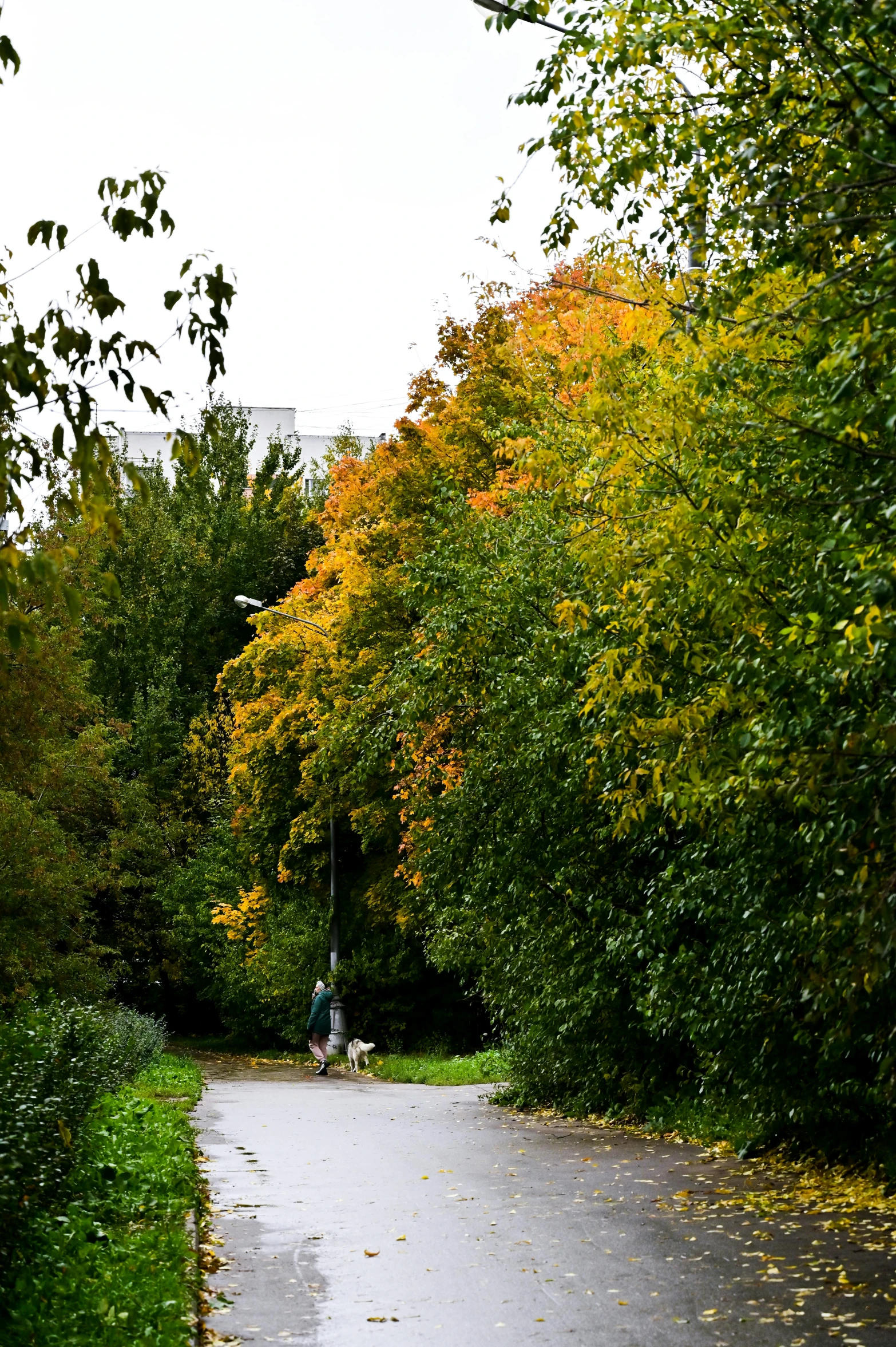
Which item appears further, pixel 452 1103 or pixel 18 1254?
pixel 452 1103

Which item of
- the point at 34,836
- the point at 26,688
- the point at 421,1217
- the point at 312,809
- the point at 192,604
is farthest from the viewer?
the point at 192,604

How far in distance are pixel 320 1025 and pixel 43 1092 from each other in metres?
19.8

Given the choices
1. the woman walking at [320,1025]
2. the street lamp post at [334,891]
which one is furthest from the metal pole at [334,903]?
the woman walking at [320,1025]

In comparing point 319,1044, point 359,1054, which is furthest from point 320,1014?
point 359,1054

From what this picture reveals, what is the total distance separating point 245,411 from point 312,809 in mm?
41317

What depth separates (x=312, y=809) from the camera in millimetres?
31969

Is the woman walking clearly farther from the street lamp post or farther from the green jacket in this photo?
the street lamp post

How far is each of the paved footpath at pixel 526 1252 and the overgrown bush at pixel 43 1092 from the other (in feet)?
3.67

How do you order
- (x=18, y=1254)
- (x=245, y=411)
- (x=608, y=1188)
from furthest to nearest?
(x=245, y=411)
(x=608, y=1188)
(x=18, y=1254)

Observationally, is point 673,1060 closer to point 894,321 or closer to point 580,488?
point 580,488

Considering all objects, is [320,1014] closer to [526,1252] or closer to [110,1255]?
[526,1252]

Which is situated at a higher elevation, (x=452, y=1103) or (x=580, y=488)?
(x=580, y=488)

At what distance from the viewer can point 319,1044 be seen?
91.5 feet

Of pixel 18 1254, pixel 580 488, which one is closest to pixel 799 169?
pixel 580 488
